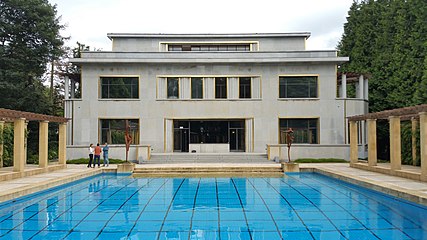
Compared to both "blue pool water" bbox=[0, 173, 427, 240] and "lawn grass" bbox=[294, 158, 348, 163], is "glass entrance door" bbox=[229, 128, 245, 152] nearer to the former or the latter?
"lawn grass" bbox=[294, 158, 348, 163]

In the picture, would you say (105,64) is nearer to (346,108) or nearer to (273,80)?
(273,80)

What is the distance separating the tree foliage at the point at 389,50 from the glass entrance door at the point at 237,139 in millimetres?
12239

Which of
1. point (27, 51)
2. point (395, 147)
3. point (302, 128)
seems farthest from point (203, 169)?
point (27, 51)

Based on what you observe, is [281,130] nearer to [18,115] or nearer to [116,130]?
[116,130]

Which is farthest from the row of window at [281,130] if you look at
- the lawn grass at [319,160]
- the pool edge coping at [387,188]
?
the pool edge coping at [387,188]

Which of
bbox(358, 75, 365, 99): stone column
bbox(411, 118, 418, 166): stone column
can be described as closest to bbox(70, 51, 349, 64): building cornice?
bbox(358, 75, 365, 99): stone column

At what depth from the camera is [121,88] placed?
32.9m

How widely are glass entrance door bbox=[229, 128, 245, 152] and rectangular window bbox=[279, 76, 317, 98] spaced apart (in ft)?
15.3

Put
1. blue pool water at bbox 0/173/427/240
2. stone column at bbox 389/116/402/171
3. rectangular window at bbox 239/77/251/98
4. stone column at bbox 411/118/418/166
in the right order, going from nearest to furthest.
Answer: blue pool water at bbox 0/173/427/240
stone column at bbox 389/116/402/171
stone column at bbox 411/118/418/166
rectangular window at bbox 239/77/251/98

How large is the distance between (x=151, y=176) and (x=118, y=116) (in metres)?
12.3

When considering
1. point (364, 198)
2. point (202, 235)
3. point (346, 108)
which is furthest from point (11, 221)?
point (346, 108)

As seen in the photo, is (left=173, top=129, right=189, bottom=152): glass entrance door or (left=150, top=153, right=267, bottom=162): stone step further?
(left=173, top=129, right=189, bottom=152): glass entrance door

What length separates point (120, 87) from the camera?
108 feet

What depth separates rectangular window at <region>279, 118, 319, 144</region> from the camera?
32.8m
